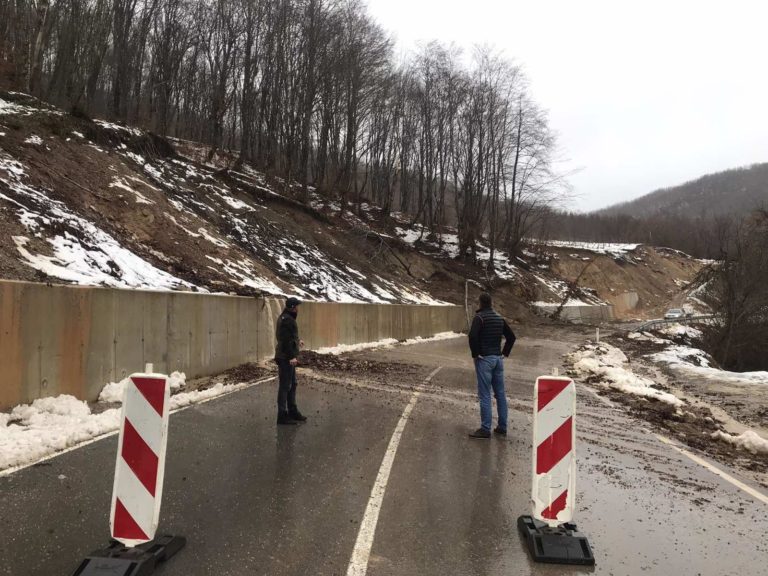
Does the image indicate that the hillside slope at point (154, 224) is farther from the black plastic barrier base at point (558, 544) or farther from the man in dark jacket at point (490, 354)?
the black plastic barrier base at point (558, 544)

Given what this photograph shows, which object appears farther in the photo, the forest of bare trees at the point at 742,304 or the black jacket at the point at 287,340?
the forest of bare trees at the point at 742,304

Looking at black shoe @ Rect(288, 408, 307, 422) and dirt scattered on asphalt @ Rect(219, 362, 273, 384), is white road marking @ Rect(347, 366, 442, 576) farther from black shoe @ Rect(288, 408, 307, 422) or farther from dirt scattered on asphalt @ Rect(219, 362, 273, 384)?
dirt scattered on asphalt @ Rect(219, 362, 273, 384)

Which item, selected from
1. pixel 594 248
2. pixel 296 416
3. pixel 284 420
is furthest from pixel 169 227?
pixel 594 248

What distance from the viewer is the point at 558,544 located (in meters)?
4.12

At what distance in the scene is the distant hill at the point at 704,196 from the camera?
131750 millimetres

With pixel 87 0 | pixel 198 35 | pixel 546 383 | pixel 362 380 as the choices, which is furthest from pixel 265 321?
pixel 198 35

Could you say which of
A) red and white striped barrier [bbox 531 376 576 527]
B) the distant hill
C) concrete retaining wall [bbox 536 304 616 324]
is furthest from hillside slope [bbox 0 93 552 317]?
the distant hill

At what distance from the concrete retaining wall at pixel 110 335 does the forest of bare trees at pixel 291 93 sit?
16380mm

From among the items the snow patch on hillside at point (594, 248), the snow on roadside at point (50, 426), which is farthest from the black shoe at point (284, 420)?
the snow patch on hillside at point (594, 248)

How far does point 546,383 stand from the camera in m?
4.58

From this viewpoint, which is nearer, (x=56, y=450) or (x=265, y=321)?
(x=56, y=450)

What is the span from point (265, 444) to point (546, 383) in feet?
12.2

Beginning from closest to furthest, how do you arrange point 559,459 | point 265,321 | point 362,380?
point 559,459 < point 362,380 < point 265,321

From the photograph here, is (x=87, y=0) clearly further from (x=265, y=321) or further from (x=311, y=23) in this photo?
(x=265, y=321)
